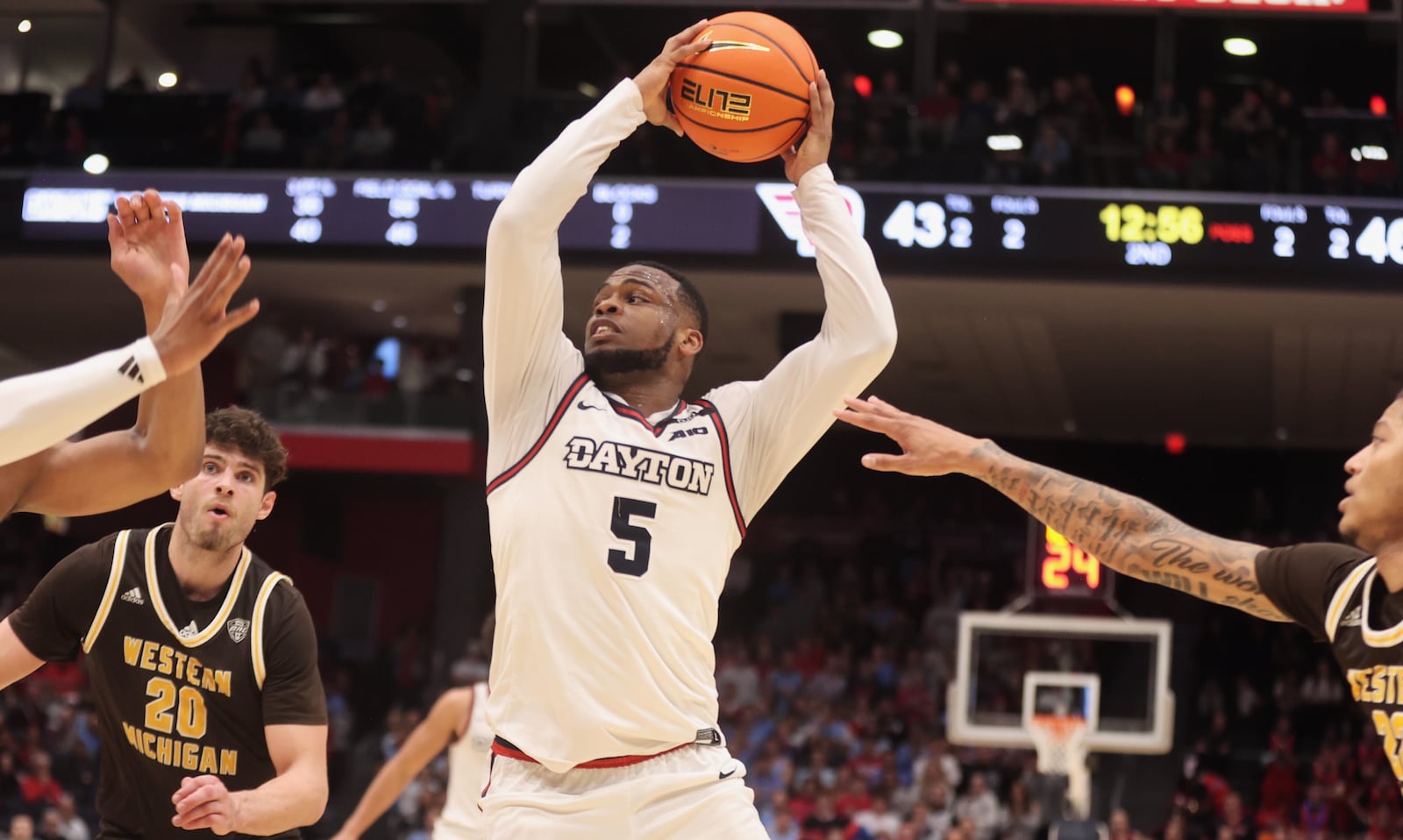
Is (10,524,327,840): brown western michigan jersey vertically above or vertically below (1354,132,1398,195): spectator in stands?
below

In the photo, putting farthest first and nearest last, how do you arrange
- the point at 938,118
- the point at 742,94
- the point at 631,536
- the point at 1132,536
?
the point at 938,118 < the point at 742,94 < the point at 631,536 < the point at 1132,536

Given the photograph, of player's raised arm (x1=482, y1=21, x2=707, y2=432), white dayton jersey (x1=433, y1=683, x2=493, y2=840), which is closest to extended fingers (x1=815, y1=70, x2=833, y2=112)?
player's raised arm (x1=482, y1=21, x2=707, y2=432)

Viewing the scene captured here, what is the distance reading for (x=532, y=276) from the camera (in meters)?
4.28

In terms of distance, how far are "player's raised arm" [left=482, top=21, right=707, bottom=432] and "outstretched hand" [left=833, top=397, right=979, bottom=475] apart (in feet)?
2.78

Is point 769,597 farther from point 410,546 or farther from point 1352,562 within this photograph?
point 1352,562

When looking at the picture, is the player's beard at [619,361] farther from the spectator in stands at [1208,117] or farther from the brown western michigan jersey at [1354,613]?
the spectator in stands at [1208,117]

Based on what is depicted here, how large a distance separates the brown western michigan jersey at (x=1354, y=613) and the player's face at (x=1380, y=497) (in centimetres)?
11

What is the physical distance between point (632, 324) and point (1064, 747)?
10073 millimetres

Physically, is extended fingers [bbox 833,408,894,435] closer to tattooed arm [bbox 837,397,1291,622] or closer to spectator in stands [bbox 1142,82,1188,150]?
tattooed arm [bbox 837,397,1291,622]

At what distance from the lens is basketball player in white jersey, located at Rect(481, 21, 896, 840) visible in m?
4.06

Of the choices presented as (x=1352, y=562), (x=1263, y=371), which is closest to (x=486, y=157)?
(x=1263, y=371)

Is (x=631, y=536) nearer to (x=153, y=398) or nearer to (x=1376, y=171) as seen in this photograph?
(x=153, y=398)

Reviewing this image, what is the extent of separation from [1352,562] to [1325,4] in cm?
1297

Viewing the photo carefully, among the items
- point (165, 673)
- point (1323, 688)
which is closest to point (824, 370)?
point (165, 673)
